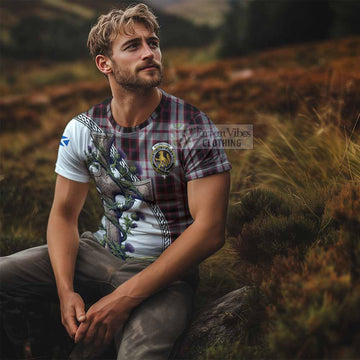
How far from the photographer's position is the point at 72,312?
175cm

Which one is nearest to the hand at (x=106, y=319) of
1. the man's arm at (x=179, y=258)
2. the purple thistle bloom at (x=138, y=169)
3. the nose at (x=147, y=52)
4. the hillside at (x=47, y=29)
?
the man's arm at (x=179, y=258)

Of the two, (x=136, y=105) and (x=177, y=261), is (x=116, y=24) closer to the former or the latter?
(x=136, y=105)

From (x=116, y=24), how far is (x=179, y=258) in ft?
3.68

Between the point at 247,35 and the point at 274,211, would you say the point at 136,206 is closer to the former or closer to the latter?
the point at 274,211

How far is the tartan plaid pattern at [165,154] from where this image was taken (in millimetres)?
1732

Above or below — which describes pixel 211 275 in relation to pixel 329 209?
below

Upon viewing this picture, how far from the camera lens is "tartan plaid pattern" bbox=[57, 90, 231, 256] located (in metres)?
1.73

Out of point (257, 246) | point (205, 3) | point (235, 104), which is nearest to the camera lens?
point (257, 246)

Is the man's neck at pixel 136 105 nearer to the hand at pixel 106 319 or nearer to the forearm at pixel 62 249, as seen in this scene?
the forearm at pixel 62 249

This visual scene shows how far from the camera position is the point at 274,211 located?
2162 mm

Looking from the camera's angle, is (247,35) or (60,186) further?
(247,35)

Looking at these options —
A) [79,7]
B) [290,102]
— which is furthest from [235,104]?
[79,7]

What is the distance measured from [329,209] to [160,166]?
816mm

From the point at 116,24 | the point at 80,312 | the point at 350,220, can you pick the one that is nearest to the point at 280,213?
the point at 350,220
